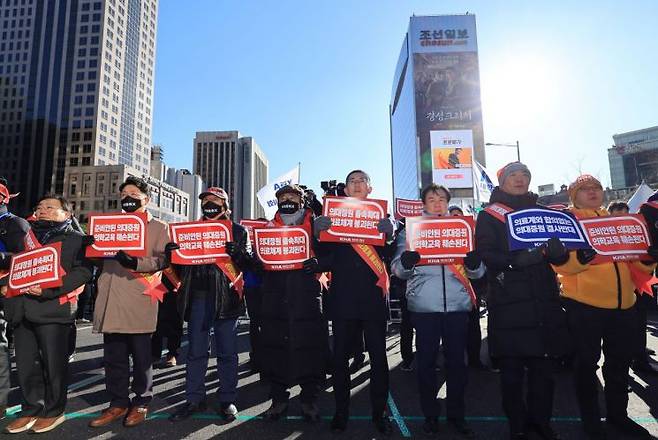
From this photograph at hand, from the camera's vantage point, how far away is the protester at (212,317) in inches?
168

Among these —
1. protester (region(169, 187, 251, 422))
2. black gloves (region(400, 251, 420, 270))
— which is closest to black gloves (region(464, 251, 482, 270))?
black gloves (region(400, 251, 420, 270))

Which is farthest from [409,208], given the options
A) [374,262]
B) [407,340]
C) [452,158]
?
[452,158]

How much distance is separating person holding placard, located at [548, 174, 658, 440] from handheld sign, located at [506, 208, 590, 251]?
0.18 meters

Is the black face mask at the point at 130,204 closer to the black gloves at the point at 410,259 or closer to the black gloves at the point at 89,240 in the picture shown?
the black gloves at the point at 89,240

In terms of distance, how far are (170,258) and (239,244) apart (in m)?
0.72

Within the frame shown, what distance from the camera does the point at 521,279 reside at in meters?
3.53

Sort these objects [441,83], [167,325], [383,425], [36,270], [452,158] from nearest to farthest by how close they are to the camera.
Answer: [383,425]
[36,270]
[167,325]
[452,158]
[441,83]

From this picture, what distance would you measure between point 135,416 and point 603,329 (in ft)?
15.0

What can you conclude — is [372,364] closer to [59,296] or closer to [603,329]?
[603,329]

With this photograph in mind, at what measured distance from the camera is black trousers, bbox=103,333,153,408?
4.13 metres

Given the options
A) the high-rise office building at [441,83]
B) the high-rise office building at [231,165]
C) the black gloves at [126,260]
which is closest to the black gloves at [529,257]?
the black gloves at [126,260]

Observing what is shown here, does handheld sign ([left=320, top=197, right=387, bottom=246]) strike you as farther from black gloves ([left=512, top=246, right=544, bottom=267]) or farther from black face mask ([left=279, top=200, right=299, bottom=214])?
black gloves ([left=512, top=246, right=544, bottom=267])

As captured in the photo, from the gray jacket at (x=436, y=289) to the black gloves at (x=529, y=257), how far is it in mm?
510

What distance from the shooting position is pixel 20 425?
3803mm
